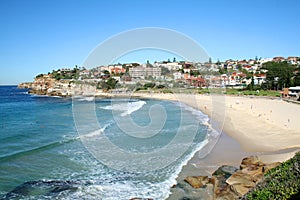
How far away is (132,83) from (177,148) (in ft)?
236

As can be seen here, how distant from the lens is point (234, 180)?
28.7ft

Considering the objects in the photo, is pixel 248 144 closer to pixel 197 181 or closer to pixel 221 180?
pixel 221 180

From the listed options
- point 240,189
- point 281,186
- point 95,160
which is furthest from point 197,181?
point 95,160

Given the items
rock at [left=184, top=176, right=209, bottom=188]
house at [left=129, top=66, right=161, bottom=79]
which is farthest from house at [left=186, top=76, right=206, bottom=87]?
rock at [left=184, top=176, right=209, bottom=188]

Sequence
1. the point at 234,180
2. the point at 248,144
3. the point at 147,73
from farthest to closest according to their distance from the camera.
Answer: the point at 147,73
the point at 248,144
the point at 234,180

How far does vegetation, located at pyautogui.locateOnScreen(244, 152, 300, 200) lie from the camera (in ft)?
17.0

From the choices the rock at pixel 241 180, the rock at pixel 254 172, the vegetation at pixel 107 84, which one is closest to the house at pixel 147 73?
the vegetation at pixel 107 84

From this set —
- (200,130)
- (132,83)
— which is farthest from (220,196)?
(132,83)

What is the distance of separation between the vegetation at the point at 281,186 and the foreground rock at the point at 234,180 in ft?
5.82

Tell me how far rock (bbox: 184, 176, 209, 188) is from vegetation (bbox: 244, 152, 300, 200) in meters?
3.27

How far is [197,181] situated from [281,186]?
4237 millimetres

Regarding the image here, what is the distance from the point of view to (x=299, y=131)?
17.7 metres

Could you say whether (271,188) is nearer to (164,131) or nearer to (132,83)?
(164,131)

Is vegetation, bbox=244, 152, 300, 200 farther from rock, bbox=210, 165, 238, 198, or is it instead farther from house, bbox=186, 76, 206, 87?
house, bbox=186, 76, 206, 87
